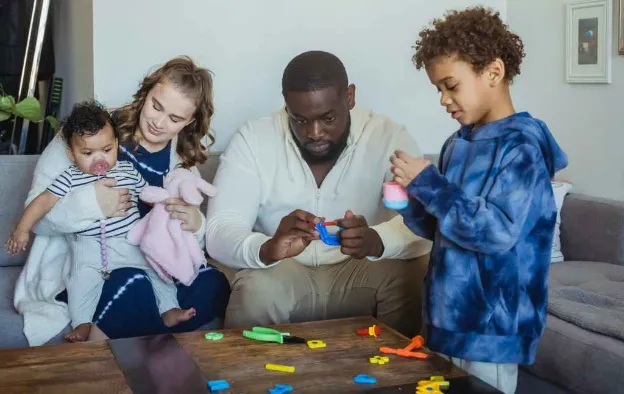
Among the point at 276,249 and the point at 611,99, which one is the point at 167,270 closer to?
the point at 276,249

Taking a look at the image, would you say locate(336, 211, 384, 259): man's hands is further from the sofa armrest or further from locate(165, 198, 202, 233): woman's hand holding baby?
the sofa armrest

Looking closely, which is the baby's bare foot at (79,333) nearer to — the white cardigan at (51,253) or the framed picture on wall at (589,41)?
the white cardigan at (51,253)

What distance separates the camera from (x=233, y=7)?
3.23 meters

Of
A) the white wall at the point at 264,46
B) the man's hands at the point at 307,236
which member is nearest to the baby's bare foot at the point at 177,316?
the man's hands at the point at 307,236

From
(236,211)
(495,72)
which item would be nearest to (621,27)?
(495,72)

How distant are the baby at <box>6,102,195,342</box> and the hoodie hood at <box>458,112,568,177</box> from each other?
1073 millimetres

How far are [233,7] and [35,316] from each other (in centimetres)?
146

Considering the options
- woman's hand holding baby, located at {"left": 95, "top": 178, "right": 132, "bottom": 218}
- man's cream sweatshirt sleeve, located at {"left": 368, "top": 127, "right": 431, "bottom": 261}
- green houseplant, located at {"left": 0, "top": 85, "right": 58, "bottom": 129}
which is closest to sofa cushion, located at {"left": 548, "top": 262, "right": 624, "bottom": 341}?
man's cream sweatshirt sleeve, located at {"left": 368, "top": 127, "right": 431, "bottom": 261}

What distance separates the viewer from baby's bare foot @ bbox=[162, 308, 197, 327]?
2467 mm

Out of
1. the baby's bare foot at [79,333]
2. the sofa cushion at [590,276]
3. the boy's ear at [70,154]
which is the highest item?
the boy's ear at [70,154]

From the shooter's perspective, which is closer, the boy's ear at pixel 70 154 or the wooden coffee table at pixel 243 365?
the wooden coffee table at pixel 243 365

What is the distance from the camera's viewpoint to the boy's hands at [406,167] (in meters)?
1.87

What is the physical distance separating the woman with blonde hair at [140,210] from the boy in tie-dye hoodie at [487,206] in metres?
0.88

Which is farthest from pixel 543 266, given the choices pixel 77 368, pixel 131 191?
pixel 131 191
